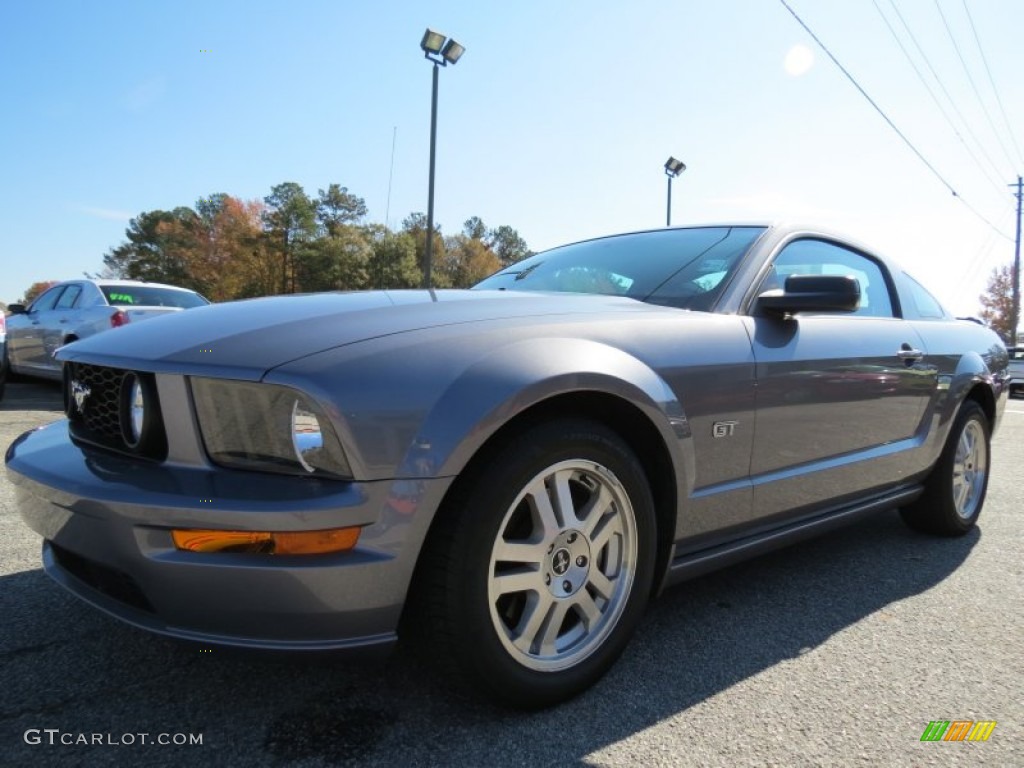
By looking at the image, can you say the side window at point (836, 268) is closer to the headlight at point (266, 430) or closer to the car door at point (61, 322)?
the headlight at point (266, 430)

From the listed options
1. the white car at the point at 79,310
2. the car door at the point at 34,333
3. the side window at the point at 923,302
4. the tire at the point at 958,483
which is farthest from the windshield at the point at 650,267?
the car door at the point at 34,333

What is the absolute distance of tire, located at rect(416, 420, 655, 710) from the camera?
61.0 inches

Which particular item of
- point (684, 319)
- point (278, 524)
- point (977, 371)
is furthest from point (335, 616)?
point (977, 371)

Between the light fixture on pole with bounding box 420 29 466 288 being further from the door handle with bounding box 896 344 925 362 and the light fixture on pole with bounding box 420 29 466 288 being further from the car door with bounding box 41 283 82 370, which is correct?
the door handle with bounding box 896 344 925 362

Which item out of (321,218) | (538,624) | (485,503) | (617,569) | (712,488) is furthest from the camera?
(321,218)

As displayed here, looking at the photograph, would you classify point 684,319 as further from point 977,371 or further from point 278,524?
point 977,371

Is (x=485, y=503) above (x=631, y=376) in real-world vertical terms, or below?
below

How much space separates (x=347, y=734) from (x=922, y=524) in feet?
10.1

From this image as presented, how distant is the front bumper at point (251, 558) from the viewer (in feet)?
4.59

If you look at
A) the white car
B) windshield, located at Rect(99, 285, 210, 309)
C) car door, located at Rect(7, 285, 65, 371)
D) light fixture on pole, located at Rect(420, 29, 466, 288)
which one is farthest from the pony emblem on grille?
light fixture on pole, located at Rect(420, 29, 466, 288)

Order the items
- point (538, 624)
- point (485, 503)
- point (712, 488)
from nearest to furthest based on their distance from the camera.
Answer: point (485, 503)
point (538, 624)
point (712, 488)

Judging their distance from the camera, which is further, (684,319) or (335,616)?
(684,319)

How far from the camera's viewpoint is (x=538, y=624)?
176 cm

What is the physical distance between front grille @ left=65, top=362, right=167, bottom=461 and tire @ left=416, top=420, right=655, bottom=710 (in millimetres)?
Result: 718
